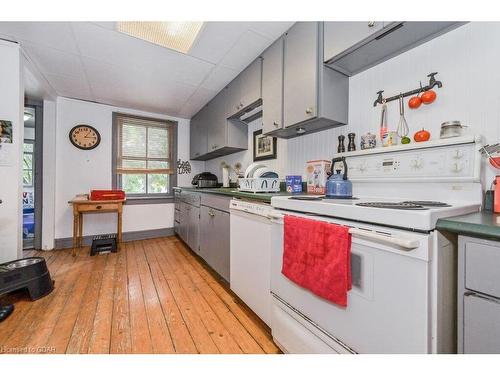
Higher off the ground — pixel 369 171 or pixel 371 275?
pixel 369 171

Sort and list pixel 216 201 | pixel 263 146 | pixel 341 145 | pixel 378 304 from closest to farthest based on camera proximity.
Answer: pixel 378 304, pixel 341 145, pixel 216 201, pixel 263 146

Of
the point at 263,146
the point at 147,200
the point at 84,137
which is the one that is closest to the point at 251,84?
the point at 263,146

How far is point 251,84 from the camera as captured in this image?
214 centimetres

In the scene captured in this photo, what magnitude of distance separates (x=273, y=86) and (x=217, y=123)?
1298 millimetres

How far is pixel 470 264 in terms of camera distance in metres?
0.65

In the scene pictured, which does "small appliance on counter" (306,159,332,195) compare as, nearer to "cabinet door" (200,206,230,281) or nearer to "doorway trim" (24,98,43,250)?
"cabinet door" (200,206,230,281)

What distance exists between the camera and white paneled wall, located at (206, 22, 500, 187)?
3.30 feet

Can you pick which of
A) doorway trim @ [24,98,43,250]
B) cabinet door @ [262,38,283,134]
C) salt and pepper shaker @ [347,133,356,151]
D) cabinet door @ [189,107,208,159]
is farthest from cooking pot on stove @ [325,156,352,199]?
doorway trim @ [24,98,43,250]

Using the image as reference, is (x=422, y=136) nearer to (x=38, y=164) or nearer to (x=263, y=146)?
(x=263, y=146)

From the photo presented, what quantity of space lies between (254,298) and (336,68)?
66.6 inches

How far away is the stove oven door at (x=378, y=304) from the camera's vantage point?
665 mm

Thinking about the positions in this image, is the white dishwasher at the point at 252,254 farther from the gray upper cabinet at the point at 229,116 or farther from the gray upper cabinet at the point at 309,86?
the gray upper cabinet at the point at 229,116

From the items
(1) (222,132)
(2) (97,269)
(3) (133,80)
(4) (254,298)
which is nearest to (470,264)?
(4) (254,298)

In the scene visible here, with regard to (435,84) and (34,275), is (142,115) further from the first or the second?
(435,84)
